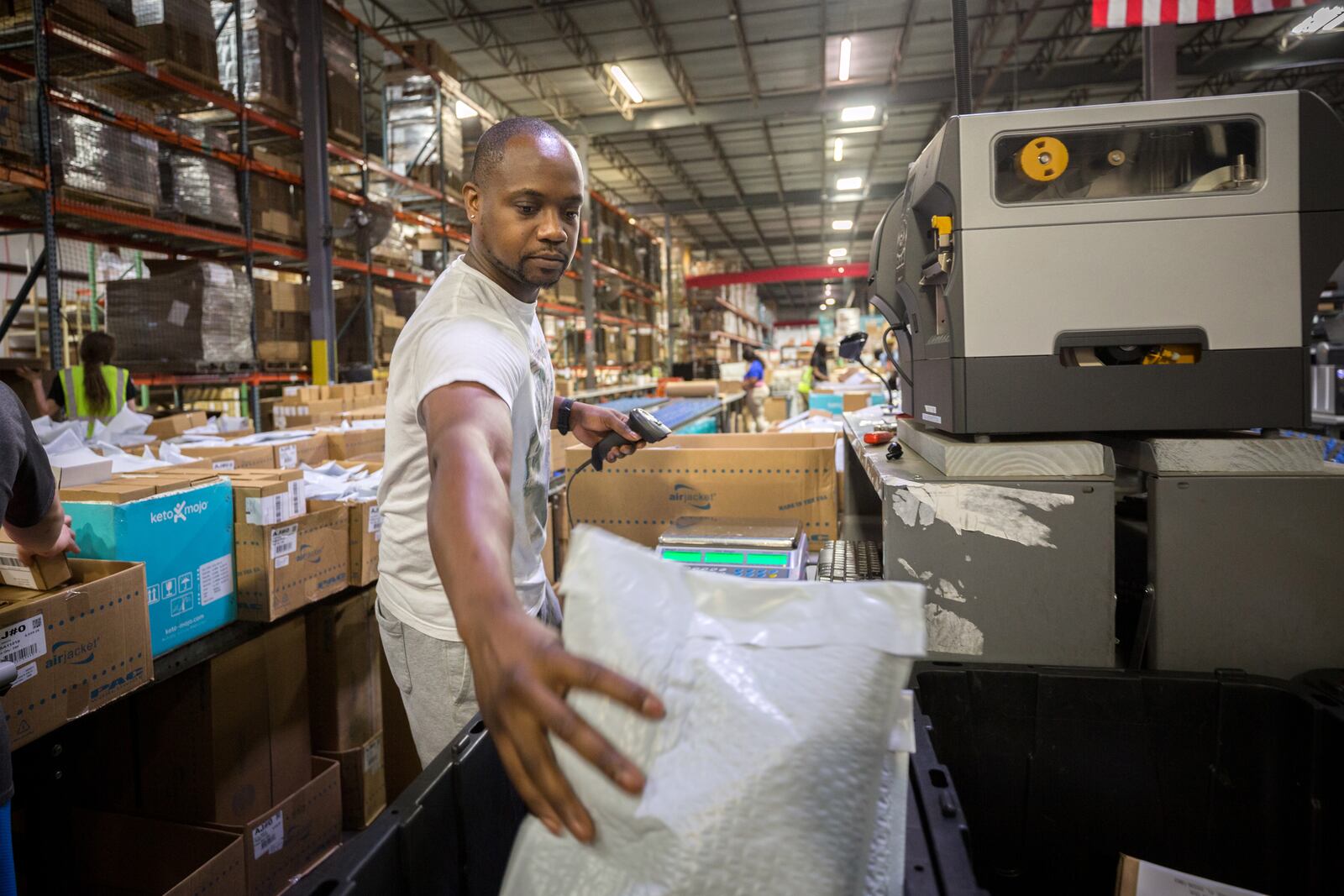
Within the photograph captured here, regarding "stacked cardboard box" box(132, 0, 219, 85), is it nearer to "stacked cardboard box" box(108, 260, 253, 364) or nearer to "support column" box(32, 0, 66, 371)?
"support column" box(32, 0, 66, 371)

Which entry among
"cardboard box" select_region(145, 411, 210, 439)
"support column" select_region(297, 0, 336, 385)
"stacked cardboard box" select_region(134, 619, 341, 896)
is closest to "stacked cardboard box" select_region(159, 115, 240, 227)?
"support column" select_region(297, 0, 336, 385)

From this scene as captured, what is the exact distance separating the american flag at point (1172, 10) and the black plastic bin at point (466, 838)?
140 inches

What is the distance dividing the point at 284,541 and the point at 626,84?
9.44 m

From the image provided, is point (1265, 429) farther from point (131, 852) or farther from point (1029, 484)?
point (131, 852)

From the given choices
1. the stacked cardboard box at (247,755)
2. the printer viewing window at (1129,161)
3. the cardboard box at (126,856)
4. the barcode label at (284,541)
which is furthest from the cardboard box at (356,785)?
the printer viewing window at (1129,161)

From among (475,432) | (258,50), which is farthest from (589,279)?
(475,432)

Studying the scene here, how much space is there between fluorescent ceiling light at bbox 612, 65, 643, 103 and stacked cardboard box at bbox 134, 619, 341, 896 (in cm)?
926

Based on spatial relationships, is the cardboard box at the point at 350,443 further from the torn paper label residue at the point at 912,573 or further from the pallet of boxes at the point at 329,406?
the torn paper label residue at the point at 912,573

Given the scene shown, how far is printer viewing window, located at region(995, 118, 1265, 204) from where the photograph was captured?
1186 millimetres

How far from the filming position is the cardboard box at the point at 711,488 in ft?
8.33

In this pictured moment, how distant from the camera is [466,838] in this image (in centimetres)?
90

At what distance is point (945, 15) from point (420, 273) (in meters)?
7.29

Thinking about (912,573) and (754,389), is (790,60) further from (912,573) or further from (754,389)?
(912,573)

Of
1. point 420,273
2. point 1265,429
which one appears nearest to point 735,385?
point 420,273
